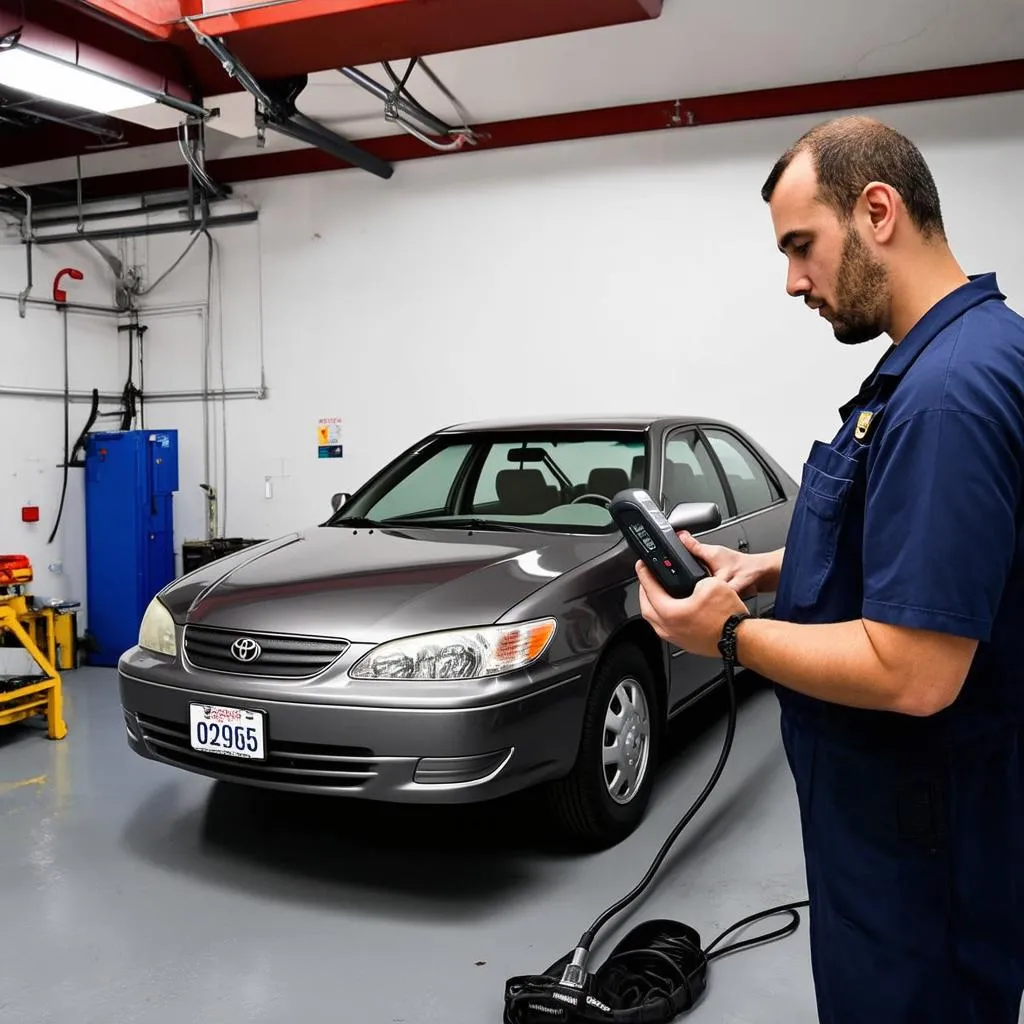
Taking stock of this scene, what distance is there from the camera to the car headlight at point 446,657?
2.53m

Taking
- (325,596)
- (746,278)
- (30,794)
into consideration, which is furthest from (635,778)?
(746,278)

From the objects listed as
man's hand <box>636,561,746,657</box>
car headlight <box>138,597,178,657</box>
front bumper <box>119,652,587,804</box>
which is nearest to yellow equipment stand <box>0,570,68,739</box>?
car headlight <box>138,597,178,657</box>

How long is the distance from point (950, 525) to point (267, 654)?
6.90 ft

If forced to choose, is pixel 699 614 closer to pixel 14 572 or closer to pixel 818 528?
pixel 818 528

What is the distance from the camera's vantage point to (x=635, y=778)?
3.04 m

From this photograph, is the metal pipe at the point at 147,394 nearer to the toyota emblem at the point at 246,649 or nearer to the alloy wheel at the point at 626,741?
the toyota emblem at the point at 246,649

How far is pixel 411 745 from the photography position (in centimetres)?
247

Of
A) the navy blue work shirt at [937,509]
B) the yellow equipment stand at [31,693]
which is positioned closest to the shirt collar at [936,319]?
the navy blue work shirt at [937,509]

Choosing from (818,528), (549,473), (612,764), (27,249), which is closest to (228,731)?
(612,764)

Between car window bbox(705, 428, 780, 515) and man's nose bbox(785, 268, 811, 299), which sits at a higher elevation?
man's nose bbox(785, 268, 811, 299)

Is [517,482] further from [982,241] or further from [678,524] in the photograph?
[982,241]

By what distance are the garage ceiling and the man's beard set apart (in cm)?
346

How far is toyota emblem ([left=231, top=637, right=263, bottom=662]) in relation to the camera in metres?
2.69

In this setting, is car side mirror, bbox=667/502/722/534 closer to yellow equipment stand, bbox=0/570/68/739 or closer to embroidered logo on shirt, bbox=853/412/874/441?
embroidered logo on shirt, bbox=853/412/874/441
